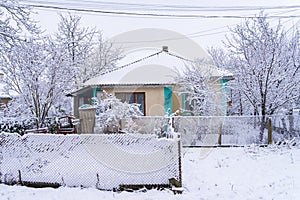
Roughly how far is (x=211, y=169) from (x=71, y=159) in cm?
385

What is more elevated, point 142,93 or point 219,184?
point 142,93

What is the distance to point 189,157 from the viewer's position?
353 inches

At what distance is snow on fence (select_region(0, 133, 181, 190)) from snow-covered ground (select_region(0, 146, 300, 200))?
0.36 metres

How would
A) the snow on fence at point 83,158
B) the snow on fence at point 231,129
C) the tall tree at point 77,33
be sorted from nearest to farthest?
the snow on fence at point 83,158 → the snow on fence at point 231,129 → the tall tree at point 77,33

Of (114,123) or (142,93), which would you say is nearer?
(114,123)

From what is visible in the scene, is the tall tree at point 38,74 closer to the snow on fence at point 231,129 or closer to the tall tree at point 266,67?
the snow on fence at point 231,129

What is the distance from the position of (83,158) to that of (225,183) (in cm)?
349

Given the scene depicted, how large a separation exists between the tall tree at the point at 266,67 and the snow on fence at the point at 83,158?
6.01m

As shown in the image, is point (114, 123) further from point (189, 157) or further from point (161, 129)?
point (189, 157)

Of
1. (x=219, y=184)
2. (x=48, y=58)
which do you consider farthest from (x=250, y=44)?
(x=48, y=58)

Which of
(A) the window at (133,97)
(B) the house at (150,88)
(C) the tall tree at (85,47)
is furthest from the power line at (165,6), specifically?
(C) the tall tree at (85,47)

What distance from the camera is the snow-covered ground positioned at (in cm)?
539

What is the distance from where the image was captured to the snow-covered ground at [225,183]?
5.39m

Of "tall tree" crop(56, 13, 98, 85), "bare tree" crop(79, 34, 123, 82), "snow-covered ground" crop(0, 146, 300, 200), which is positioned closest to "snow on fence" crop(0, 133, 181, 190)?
"snow-covered ground" crop(0, 146, 300, 200)
